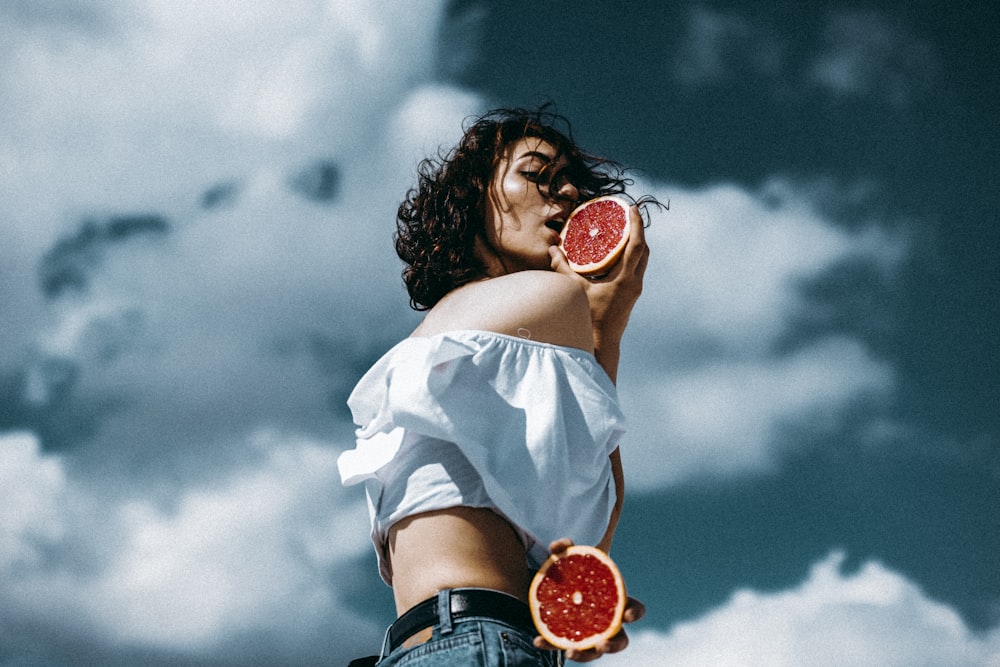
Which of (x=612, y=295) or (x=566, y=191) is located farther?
(x=566, y=191)

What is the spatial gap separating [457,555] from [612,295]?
6.20 feet

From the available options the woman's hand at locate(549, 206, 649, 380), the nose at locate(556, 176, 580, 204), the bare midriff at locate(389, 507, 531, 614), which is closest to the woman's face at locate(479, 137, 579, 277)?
the nose at locate(556, 176, 580, 204)

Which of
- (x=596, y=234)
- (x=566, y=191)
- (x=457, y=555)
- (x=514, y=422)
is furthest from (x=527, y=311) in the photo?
(x=566, y=191)

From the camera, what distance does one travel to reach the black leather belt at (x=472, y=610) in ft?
9.33

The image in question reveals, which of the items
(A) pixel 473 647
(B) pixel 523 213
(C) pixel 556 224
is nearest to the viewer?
(A) pixel 473 647

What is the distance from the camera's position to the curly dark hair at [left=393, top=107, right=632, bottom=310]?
459 cm

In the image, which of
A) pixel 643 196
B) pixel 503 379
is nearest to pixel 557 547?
pixel 503 379

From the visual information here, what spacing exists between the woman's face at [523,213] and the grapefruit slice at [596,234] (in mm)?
95

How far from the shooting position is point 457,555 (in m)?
3.02

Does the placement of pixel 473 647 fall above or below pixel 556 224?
below

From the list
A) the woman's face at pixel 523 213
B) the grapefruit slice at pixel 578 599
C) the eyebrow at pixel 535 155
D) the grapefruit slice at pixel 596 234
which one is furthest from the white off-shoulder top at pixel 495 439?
the eyebrow at pixel 535 155

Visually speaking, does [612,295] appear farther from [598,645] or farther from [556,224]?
[598,645]

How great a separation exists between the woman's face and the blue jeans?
2.17 m

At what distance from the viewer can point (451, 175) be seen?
4.86m
